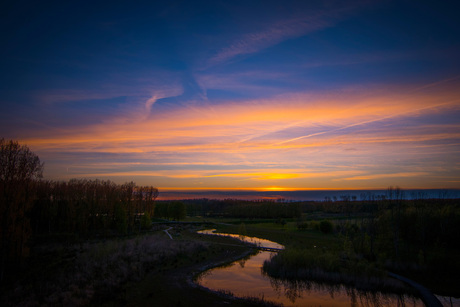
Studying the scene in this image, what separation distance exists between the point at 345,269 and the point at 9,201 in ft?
117

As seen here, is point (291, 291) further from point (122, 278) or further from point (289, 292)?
point (122, 278)

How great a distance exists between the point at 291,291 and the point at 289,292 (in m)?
0.38

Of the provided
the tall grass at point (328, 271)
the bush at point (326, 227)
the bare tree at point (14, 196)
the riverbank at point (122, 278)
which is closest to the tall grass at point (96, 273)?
the riverbank at point (122, 278)

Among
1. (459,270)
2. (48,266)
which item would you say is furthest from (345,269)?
(48,266)

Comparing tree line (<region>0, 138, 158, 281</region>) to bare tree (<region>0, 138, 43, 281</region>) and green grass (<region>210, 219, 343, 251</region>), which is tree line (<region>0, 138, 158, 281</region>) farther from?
green grass (<region>210, 219, 343, 251</region>)

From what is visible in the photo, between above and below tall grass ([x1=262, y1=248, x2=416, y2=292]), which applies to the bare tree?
above

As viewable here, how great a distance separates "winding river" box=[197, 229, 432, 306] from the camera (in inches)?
755

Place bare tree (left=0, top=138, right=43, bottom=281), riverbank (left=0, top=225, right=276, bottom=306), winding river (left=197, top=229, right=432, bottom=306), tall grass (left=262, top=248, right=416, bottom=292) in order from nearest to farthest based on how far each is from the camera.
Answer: riverbank (left=0, top=225, right=276, bottom=306) < winding river (left=197, top=229, right=432, bottom=306) < tall grass (left=262, top=248, right=416, bottom=292) < bare tree (left=0, top=138, right=43, bottom=281)

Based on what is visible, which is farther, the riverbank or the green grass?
the green grass

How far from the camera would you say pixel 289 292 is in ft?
69.7

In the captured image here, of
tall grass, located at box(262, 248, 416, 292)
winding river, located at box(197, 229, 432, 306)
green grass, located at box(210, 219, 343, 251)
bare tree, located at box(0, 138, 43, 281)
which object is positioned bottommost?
green grass, located at box(210, 219, 343, 251)

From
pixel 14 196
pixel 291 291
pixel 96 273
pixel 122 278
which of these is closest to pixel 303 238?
pixel 291 291

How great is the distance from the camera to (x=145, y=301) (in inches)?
693

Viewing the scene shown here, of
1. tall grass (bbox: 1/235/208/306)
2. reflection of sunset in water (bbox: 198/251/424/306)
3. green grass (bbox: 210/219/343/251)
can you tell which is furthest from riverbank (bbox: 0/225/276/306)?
green grass (bbox: 210/219/343/251)
